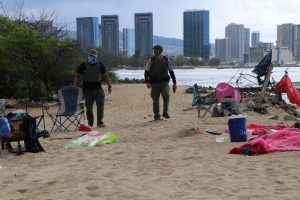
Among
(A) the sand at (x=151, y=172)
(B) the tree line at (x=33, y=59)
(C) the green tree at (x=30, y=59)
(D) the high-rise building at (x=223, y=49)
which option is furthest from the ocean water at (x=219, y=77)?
(A) the sand at (x=151, y=172)

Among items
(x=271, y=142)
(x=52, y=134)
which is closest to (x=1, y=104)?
(x=52, y=134)

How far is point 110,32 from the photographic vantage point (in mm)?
81938

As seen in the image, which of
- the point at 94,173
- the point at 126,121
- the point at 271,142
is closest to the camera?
the point at 94,173

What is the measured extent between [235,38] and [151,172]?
9467 cm

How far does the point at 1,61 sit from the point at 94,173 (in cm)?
1293

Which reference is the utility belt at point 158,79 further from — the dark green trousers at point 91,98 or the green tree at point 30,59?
the green tree at point 30,59

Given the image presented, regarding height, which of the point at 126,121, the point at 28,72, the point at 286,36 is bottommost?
the point at 126,121

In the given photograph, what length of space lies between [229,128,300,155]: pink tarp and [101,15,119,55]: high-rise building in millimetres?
69423

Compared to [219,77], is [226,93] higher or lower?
higher

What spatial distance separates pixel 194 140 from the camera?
788cm

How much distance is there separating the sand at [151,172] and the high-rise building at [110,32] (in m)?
69.1

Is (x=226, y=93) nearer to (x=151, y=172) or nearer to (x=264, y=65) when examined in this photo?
(x=264, y=65)

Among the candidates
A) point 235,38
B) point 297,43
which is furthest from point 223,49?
point 297,43

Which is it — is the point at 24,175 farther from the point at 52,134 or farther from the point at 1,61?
the point at 1,61
